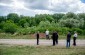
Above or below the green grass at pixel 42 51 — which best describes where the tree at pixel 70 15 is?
above

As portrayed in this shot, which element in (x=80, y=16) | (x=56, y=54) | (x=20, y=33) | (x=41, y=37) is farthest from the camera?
(x=80, y=16)

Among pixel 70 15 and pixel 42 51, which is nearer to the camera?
pixel 42 51

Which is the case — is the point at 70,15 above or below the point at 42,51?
above

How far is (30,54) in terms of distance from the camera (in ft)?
80.2

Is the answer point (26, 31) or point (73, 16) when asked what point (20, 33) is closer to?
point (26, 31)

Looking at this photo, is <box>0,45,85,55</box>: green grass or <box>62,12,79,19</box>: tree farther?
<box>62,12,79,19</box>: tree

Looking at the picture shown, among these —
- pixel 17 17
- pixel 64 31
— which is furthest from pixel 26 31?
pixel 17 17

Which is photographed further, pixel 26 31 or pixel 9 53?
pixel 26 31

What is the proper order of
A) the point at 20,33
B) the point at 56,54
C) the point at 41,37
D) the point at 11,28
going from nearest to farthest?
the point at 56,54, the point at 41,37, the point at 20,33, the point at 11,28

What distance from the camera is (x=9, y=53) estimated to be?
2542 cm

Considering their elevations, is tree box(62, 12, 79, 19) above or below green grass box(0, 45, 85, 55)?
above

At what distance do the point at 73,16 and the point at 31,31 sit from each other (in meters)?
30.8

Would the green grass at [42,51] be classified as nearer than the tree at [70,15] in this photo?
Yes

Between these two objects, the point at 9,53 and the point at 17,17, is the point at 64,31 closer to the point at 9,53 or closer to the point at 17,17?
the point at 9,53
